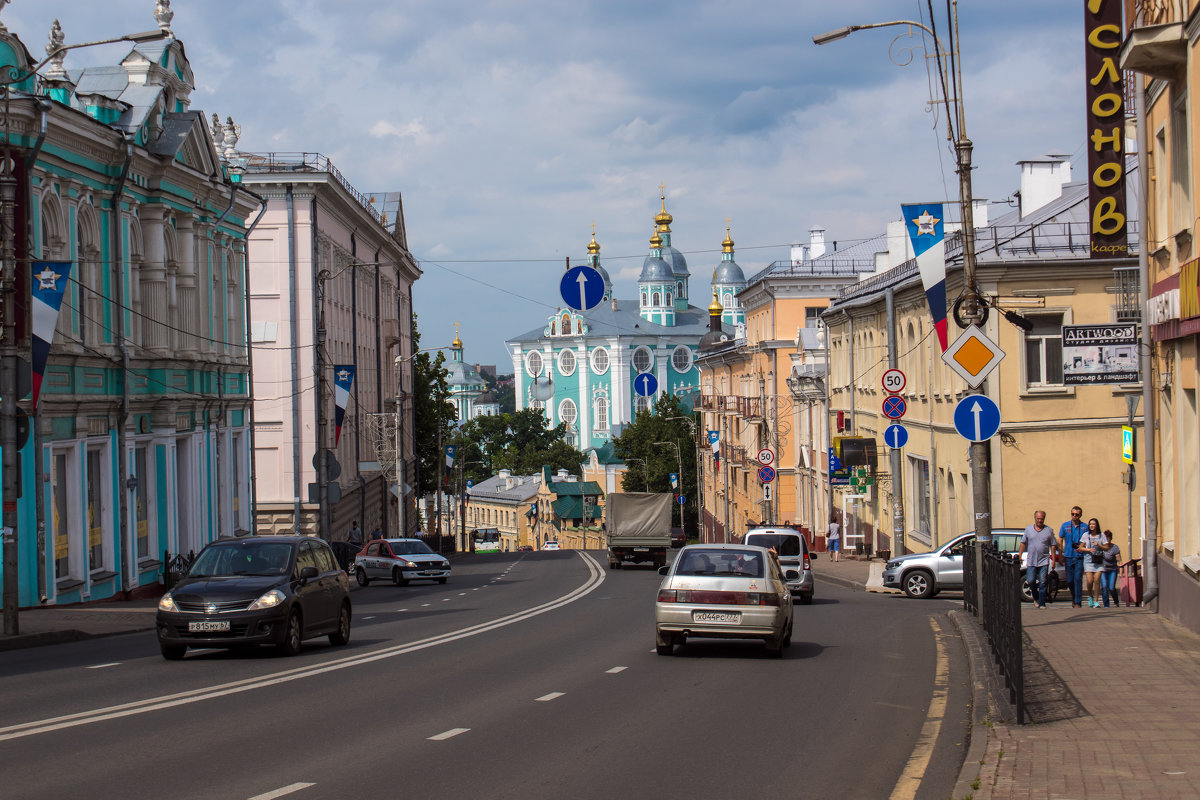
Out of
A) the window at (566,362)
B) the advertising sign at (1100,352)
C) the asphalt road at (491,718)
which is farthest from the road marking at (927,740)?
the window at (566,362)

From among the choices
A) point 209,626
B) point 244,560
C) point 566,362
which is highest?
point 566,362

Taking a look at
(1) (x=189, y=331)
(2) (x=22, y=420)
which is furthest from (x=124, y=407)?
(2) (x=22, y=420)

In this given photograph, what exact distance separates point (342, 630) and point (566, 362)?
14179 centimetres

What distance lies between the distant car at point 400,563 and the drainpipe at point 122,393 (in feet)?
30.0

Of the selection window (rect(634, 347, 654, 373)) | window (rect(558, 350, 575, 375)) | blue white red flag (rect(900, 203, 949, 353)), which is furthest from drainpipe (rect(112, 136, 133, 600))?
window (rect(558, 350, 575, 375))

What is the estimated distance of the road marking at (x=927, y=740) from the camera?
8477 mm

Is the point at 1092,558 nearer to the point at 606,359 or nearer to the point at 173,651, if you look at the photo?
the point at 173,651

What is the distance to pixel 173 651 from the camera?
613 inches

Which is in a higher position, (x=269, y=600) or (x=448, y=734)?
(x=269, y=600)

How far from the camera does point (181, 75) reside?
35.5 metres

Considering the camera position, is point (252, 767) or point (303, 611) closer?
point (252, 767)

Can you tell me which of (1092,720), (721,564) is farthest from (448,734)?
(721,564)

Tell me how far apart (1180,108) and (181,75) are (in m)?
26.1

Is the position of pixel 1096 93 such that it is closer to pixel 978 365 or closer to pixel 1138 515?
pixel 978 365
